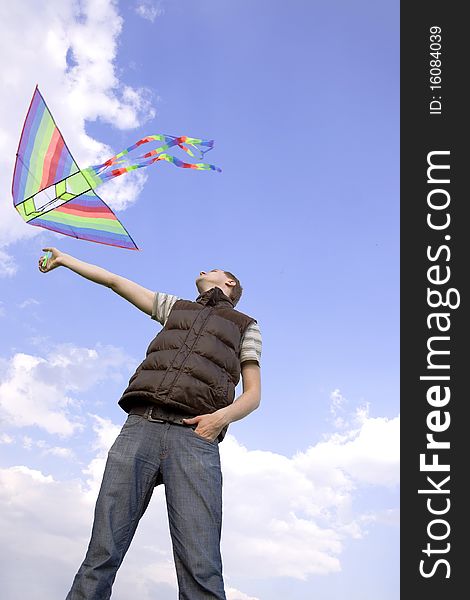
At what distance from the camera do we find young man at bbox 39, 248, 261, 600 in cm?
260

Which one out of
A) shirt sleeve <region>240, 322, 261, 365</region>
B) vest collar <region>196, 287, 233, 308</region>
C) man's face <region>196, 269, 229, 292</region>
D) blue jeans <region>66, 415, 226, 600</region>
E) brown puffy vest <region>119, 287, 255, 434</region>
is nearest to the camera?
blue jeans <region>66, 415, 226, 600</region>

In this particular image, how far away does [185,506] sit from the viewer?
2658mm

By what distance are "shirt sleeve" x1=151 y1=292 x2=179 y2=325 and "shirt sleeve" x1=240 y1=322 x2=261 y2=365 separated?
0.39 m

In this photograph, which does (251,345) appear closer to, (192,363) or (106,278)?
(192,363)

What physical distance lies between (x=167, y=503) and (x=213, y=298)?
1002 millimetres

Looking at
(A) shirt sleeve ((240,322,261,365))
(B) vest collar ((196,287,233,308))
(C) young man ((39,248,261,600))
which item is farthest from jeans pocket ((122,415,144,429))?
(B) vest collar ((196,287,233,308))

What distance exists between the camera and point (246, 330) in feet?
10.5

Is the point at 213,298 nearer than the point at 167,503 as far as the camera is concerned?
No

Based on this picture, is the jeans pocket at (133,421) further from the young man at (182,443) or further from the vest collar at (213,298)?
the vest collar at (213,298)

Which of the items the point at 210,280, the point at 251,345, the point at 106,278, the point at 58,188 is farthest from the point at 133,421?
the point at 58,188

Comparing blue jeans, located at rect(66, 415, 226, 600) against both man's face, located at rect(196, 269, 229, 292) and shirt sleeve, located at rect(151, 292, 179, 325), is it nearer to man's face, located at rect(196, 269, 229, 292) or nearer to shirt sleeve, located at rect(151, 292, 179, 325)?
shirt sleeve, located at rect(151, 292, 179, 325)

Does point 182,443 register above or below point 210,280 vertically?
below

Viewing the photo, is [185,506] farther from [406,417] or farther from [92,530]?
[406,417]

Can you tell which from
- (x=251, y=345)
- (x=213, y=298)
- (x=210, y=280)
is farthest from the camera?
(x=210, y=280)
